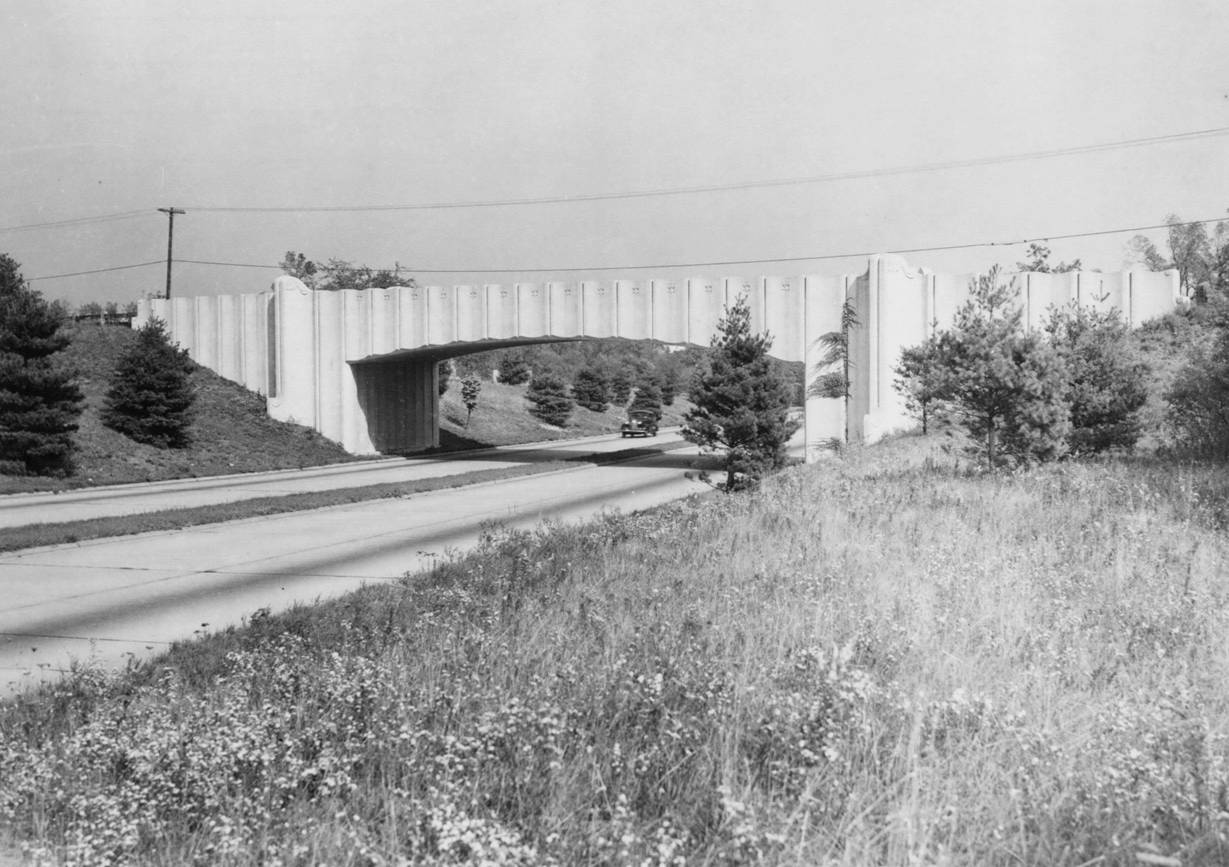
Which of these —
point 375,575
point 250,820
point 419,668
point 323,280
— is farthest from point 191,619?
point 323,280

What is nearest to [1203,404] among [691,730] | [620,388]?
[691,730]

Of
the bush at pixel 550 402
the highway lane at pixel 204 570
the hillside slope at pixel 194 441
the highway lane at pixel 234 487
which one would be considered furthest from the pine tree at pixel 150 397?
the bush at pixel 550 402

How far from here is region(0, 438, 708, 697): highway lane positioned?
9.05m

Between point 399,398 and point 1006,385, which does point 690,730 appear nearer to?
point 1006,385

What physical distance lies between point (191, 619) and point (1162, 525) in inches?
405

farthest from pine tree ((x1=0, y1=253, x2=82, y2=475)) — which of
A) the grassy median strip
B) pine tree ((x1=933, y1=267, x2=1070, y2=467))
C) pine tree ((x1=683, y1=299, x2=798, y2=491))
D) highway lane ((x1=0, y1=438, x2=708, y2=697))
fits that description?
pine tree ((x1=933, y1=267, x2=1070, y2=467))

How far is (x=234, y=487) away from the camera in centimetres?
2736

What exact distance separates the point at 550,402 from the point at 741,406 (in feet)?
136

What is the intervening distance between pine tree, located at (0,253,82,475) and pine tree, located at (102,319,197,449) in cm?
523

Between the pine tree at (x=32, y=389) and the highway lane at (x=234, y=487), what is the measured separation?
2.38 meters

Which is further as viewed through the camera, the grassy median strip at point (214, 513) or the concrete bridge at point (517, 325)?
the concrete bridge at point (517, 325)

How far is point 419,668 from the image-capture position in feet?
18.4

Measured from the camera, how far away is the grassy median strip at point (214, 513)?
15.5 meters

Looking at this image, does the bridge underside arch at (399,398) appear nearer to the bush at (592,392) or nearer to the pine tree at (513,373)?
the pine tree at (513,373)
